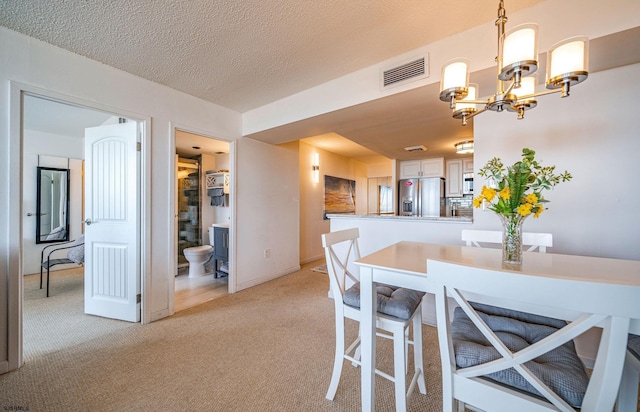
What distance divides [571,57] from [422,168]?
13.4ft

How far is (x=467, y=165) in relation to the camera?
477 cm

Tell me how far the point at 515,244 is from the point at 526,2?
58.5 inches

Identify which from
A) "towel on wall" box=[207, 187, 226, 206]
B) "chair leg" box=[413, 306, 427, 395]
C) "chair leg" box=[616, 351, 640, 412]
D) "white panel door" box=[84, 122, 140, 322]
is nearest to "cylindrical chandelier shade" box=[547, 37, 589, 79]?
"chair leg" box=[616, 351, 640, 412]

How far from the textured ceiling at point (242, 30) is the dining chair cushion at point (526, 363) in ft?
5.93

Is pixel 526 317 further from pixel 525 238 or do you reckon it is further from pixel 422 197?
pixel 422 197

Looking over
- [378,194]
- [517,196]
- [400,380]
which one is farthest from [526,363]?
[378,194]

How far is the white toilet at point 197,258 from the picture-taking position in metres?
3.90

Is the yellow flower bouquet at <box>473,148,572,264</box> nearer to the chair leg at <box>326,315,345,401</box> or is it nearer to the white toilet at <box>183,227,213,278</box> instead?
the chair leg at <box>326,315,345,401</box>

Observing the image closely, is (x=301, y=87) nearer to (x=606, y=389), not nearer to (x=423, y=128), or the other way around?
(x=423, y=128)

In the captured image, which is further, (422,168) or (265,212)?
(422,168)

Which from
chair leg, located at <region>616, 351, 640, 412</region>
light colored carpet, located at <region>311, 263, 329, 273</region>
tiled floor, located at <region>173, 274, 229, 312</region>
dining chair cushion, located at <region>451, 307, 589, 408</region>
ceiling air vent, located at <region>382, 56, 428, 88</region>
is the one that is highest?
ceiling air vent, located at <region>382, 56, 428, 88</region>

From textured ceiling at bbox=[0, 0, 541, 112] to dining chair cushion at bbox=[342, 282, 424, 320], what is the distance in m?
1.76

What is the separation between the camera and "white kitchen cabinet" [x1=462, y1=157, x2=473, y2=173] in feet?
15.5

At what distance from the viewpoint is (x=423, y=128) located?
298 cm
